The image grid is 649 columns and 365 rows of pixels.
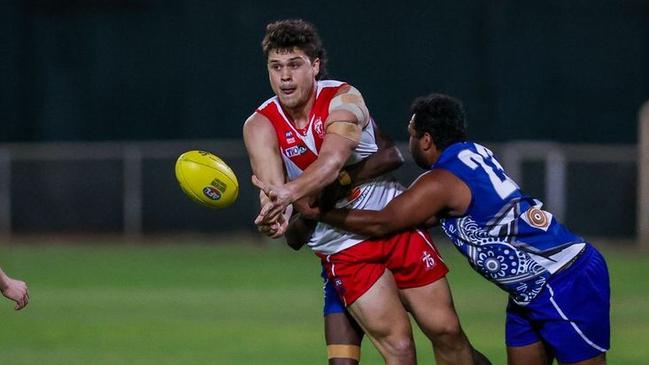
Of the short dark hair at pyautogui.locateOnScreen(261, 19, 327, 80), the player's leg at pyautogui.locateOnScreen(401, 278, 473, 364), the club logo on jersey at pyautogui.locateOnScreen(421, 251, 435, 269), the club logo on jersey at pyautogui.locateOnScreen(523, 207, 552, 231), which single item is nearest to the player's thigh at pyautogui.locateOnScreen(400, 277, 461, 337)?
A: the player's leg at pyautogui.locateOnScreen(401, 278, 473, 364)

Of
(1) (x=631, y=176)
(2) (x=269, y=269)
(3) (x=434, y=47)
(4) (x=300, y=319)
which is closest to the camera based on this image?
(4) (x=300, y=319)

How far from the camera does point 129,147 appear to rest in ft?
70.7

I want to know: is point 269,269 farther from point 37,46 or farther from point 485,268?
point 485,268

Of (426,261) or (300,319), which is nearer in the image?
(426,261)

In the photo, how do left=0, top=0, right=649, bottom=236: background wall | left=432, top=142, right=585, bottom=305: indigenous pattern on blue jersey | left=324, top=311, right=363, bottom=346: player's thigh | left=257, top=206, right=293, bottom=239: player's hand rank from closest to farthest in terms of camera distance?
1. left=257, top=206, right=293, bottom=239: player's hand
2. left=432, top=142, right=585, bottom=305: indigenous pattern on blue jersey
3. left=324, top=311, right=363, bottom=346: player's thigh
4. left=0, top=0, right=649, bottom=236: background wall

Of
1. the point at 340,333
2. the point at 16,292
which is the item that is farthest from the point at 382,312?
the point at 16,292

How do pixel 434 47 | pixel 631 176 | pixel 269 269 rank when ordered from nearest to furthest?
pixel 269 269 < pixel 631 176 < pixel 434 47

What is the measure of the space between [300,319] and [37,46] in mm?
10926

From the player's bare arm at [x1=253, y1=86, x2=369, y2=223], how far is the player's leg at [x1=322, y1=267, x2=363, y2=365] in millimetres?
1151

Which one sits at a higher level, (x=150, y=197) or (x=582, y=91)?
(x=582, y=91)

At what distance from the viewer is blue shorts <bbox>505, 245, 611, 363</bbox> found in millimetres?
7281

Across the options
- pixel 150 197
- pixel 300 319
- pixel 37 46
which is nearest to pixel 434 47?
pixel 150 197

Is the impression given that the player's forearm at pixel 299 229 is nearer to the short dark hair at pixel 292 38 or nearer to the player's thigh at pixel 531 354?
the short dark hair at pixel 292 38

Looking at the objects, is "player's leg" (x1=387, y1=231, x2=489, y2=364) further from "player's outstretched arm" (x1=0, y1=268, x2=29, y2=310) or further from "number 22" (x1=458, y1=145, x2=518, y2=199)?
"player's outstretched arm" (x1=0, y1=268, x2=29, y2=310)
